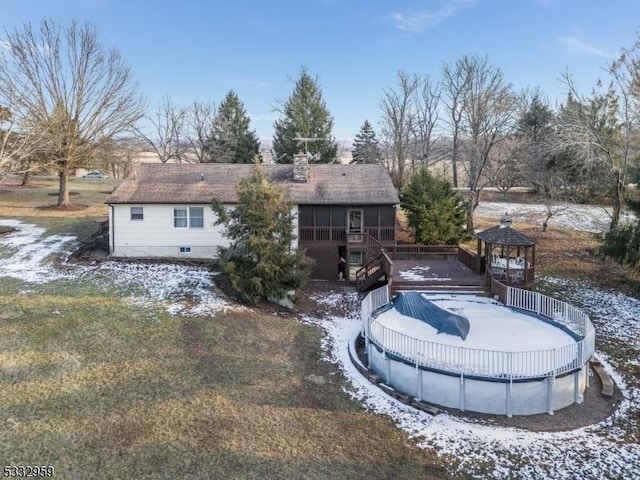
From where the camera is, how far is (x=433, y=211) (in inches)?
953

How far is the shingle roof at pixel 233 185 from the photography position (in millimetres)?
21172

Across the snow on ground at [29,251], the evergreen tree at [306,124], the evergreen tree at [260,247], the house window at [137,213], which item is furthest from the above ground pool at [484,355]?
the evergreen tree at [306,124]

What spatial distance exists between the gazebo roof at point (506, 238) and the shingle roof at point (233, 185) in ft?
18.9

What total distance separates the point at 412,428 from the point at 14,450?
7597 mm

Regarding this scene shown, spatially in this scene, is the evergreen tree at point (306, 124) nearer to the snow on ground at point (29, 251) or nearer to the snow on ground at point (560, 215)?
the snow on ground at point (560, 215)

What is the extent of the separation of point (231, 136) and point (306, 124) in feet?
23.1

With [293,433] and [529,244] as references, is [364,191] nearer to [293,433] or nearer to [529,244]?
[529,244]

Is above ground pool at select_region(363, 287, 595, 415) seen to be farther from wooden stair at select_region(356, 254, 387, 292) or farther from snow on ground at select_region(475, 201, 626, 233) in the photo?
snow on ground at select_region(475, 201, 626, 233)

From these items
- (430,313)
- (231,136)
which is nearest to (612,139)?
(430,313)

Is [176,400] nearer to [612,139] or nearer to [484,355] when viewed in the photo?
[484,355]

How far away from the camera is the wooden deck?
1611 centimetres

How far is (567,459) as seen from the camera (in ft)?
28.6

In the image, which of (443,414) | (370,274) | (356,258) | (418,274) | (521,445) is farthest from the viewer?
(356,258)

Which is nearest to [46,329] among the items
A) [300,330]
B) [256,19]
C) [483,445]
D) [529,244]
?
[300,330]
